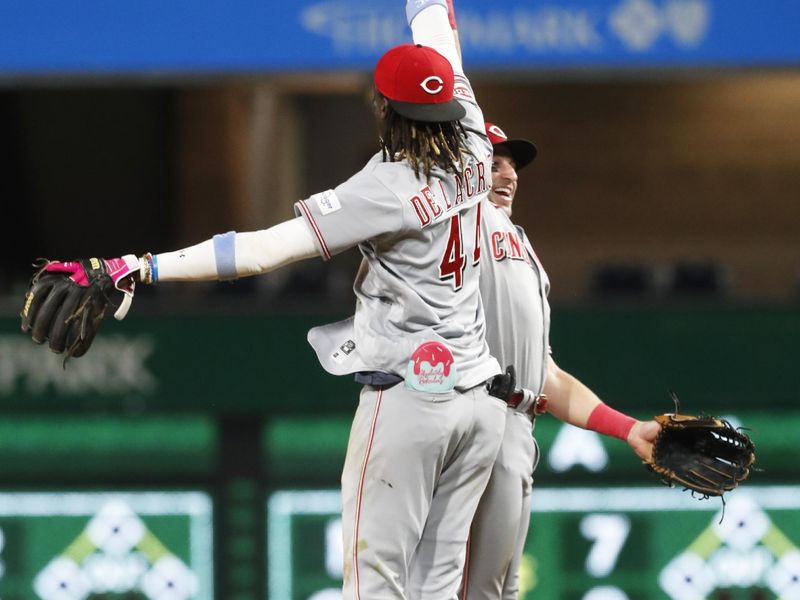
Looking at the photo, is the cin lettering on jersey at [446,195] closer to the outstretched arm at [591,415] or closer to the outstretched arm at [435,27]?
the outstretched arm at [435,27]

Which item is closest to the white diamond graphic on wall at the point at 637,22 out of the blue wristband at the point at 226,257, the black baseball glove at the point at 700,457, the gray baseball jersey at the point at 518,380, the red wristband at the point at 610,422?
the gray baseball jersey at the point at 518,380

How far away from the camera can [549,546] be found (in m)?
4.80

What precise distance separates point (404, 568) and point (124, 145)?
6.33m

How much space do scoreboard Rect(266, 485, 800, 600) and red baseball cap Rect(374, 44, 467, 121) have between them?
2.32 metres

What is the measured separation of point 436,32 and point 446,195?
504 mm

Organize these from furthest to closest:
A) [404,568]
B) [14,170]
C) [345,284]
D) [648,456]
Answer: [14,170], [345,284], [648,456], [404,568]

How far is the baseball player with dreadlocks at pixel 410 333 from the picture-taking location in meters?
2.67

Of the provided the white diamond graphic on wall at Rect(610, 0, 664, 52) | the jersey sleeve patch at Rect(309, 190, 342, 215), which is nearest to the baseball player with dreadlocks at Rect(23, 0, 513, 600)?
the jersey sleeve patch at Rect(309, 190, 342, 215)

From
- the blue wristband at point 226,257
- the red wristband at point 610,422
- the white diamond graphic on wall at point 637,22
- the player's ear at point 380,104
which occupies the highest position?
the white diamond graphic on wall at point 637,22

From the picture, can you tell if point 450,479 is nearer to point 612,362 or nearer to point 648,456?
point 648,456

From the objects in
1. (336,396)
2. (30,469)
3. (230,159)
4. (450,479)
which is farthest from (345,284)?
(450,479)

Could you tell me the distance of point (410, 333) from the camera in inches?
108

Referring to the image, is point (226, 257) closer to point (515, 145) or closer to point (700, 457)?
point (515, 145)

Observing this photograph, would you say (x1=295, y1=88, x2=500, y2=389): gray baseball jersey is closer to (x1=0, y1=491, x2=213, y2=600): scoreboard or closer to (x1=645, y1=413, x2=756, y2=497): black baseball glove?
(x1=645, y1=413, x2=756, y2=497): black baseball glove
